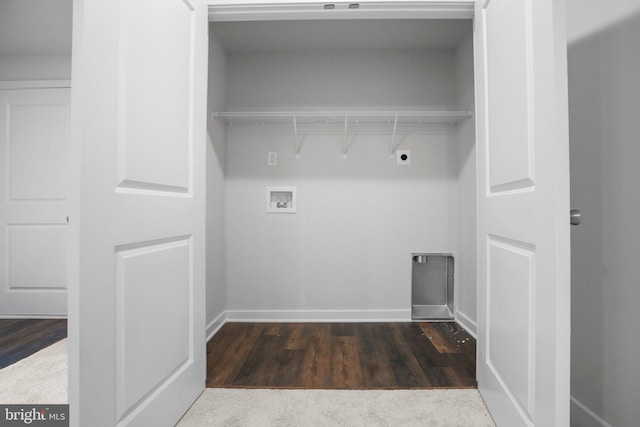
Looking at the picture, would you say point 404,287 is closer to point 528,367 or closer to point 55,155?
point 528,367

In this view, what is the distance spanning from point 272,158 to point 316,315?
52.5 inches

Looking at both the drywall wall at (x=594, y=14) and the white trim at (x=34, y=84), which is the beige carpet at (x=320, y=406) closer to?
the drywall wall at (x=594, y=14)

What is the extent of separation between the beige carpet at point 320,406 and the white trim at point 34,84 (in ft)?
8.05

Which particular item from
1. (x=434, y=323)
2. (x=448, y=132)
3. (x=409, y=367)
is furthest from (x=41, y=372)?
(x=448, y=132)

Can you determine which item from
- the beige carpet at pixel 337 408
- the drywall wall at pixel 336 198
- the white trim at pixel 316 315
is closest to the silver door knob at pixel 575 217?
the beige carpet at pixel 337 408

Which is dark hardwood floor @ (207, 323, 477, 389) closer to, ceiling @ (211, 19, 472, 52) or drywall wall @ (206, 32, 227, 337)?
drywall wall @ (206, 32, 227, 337)

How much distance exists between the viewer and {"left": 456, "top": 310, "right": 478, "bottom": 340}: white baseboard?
229cm

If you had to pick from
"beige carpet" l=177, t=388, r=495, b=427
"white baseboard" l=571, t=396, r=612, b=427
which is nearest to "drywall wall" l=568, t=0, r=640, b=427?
"white baseboard" l=571, t=396, r=612, b=427

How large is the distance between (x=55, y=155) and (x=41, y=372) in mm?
1899

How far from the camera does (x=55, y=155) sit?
286 cm

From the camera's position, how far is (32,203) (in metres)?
2.85

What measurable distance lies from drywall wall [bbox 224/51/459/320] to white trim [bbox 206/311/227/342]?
0.07m

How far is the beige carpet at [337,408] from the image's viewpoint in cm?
135

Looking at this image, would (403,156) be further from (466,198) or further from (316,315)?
(316,315)
